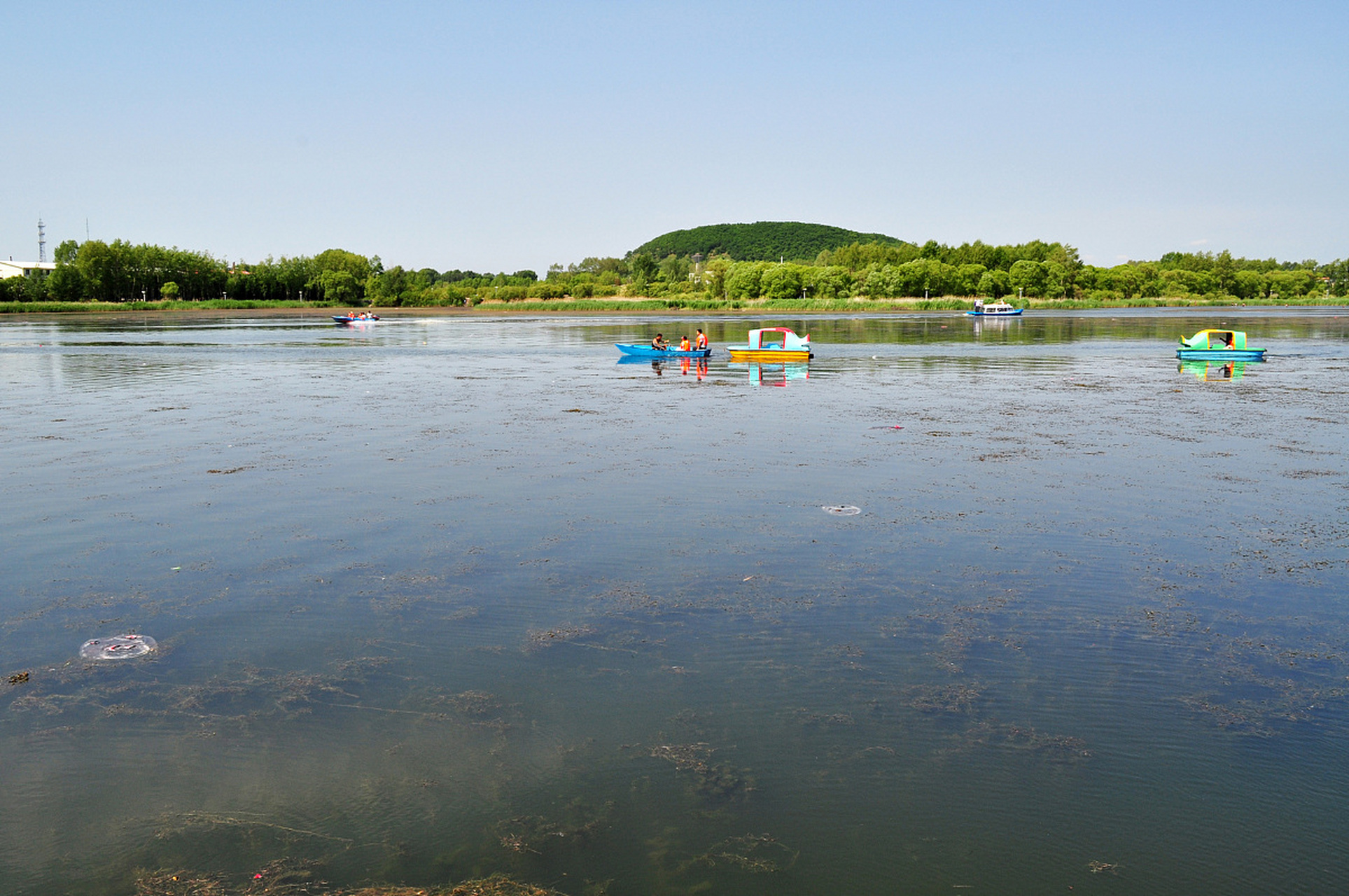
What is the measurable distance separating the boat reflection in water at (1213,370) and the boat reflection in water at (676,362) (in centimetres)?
2062

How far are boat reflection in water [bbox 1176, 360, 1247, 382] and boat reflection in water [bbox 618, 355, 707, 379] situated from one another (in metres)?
20.6

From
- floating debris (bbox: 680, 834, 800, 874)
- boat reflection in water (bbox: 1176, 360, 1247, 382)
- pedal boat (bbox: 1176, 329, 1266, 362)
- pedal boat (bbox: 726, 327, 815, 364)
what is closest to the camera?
floating debris (bbox: 680, 834, 800, 874)

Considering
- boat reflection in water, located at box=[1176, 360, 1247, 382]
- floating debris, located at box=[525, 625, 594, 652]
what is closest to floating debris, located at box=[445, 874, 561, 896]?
floating debris, located at box=[525, 625, 594, 652]

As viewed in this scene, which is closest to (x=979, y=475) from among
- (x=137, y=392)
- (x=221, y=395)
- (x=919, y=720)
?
(x=919, y=720)

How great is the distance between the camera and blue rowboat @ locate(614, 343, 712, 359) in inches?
1950

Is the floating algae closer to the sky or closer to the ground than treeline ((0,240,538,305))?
closer to the ground

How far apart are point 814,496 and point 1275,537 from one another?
661 cm

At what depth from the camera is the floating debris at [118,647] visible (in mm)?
9375

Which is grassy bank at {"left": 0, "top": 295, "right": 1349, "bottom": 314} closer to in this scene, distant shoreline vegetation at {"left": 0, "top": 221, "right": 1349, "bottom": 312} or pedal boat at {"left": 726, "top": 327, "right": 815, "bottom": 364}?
distant shoreline vegetation at {"left": 0, "top": 221, "right": 1349, "bottom": 312}

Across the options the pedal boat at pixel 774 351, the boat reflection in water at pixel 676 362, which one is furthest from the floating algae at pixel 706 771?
the pedal boat at pixel 774 351

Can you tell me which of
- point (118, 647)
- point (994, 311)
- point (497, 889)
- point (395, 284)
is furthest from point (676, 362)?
point (395, 284)

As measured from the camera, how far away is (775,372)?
43.3 m

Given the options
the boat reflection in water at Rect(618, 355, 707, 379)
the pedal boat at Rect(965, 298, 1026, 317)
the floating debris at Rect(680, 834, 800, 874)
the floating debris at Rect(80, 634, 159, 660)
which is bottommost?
the floating debris at Rect(680, 834, 800, 874)

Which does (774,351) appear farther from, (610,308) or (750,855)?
(610,308)
